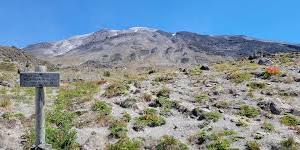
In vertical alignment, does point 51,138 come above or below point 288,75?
below

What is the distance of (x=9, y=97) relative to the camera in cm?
3859

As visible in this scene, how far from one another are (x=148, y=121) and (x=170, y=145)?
469 cm

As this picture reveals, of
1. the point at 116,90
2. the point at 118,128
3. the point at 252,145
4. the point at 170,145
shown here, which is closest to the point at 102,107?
the point at 118,128

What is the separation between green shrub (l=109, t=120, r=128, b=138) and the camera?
30.8 m

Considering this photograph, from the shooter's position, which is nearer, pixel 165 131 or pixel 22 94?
pixel 165 131

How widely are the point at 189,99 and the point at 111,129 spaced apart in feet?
29.9

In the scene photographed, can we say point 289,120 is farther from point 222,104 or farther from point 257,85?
point 257,85

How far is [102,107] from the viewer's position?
35.9 metres

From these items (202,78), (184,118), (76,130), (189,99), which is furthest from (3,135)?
(202,78)

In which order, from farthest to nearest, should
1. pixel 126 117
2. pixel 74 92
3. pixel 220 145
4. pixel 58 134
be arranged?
pixel 74 92
pixel 126 117
pixel 58 134
pixel 220 145

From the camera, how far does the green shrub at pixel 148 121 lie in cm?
3250

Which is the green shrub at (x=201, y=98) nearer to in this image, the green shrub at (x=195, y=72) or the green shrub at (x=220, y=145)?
the green shrub at (x=220, y=145)

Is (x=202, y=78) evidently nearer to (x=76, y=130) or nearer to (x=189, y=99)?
(x=189, y=99)

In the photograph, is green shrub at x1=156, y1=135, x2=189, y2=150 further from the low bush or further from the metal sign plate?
the low bush
